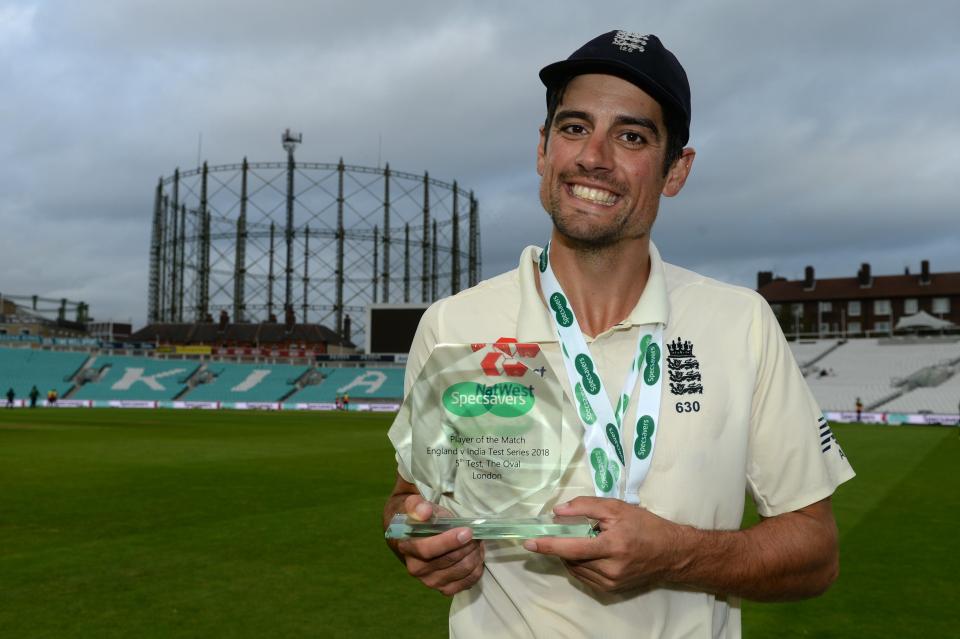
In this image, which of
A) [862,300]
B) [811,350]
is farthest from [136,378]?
[862,300]

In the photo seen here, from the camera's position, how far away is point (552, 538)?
1.34 m

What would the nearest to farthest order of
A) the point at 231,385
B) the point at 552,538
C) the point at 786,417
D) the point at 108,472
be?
the point at 552,538 < the point at 786,417 < the point at 108,472 < the point at 231,385

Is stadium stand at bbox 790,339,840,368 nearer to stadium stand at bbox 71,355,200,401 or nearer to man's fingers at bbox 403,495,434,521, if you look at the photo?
stadium stand at bbox 71,355,200,401

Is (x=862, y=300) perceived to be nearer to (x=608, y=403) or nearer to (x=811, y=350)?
(x=811, y=350)

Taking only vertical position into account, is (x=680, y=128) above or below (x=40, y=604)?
above

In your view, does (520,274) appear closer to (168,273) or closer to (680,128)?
(680,128)

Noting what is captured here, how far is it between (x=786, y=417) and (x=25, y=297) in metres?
78.2

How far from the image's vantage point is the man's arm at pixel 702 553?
1358mm

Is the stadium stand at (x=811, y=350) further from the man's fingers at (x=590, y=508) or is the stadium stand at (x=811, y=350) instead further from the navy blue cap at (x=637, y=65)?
the man's fingers at (x=590, y=508)

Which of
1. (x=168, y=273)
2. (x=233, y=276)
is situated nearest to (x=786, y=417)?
(x=233, y=276)

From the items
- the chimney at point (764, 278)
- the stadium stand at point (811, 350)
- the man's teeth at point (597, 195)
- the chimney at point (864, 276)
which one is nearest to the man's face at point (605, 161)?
the man's teeth at point (597, 195)

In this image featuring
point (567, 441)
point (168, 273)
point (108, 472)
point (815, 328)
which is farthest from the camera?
point (815, 328)

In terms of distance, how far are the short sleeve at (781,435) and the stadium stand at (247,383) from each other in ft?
154

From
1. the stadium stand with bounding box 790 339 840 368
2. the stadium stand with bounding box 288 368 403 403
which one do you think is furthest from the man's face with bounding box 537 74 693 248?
the stadium stand with bounding box 790 339 840 368
